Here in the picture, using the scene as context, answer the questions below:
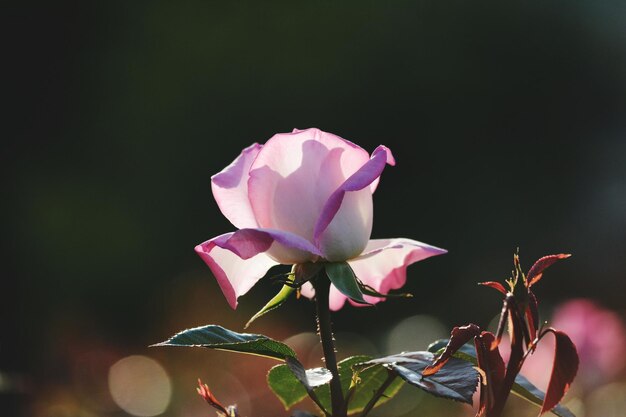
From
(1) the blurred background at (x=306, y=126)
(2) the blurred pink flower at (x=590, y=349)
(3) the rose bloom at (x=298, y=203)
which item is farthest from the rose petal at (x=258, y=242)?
(1) the blurred background at (x=306, y=126)

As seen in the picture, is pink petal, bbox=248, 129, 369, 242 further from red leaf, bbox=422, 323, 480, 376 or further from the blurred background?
the blurred background

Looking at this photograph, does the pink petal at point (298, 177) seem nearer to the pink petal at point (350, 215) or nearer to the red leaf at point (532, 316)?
the pink petal at point (350, 215)

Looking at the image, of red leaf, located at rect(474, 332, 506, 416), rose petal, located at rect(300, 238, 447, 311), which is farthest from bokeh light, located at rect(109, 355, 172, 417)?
red leaf, located at rect(474, 332, 506, 416)

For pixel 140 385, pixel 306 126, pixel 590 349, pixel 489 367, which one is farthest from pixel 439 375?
pixel 306 126

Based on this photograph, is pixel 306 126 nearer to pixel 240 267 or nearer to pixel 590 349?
pixel 590 349

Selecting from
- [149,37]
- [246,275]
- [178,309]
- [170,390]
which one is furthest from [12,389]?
[149,37]

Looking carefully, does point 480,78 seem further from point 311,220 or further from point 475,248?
point 311,220
